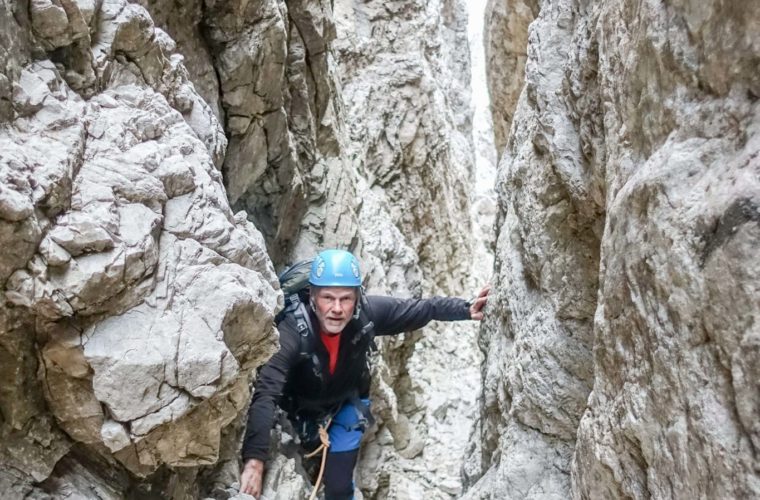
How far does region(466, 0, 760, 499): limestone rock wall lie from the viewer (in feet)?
7.07

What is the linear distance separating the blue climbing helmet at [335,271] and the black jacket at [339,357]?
1.15 feet

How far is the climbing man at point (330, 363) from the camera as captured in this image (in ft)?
17.5

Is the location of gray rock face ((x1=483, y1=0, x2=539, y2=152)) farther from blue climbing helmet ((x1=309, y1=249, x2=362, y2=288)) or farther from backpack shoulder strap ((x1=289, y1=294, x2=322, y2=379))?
backpack shoulder strap ((x1=289, y1=294, x2=322, y2=379))

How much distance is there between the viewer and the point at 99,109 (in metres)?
3.87

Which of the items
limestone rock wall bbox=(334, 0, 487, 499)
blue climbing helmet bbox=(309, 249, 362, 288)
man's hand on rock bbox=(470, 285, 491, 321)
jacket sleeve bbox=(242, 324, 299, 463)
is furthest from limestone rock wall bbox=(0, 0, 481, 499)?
Answer: limestone rock wall bbox=(334, 0, 487, 499)

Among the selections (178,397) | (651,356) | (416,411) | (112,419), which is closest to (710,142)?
(651,356)

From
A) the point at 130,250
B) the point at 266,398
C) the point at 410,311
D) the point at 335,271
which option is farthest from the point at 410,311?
the point at 130,250

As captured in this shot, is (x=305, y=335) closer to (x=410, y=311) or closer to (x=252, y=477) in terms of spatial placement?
(x=410, y=311)

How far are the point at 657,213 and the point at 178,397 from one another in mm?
2558

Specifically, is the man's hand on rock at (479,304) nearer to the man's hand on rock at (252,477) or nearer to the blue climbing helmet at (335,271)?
the blue climbing helmet at (335,271)

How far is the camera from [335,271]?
19.1ft

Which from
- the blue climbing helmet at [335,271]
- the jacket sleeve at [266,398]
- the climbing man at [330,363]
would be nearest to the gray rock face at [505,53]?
the climbing man at [330,363]

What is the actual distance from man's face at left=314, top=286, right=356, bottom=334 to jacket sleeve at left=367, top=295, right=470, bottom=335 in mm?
425

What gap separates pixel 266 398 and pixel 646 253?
3575 millimetres
